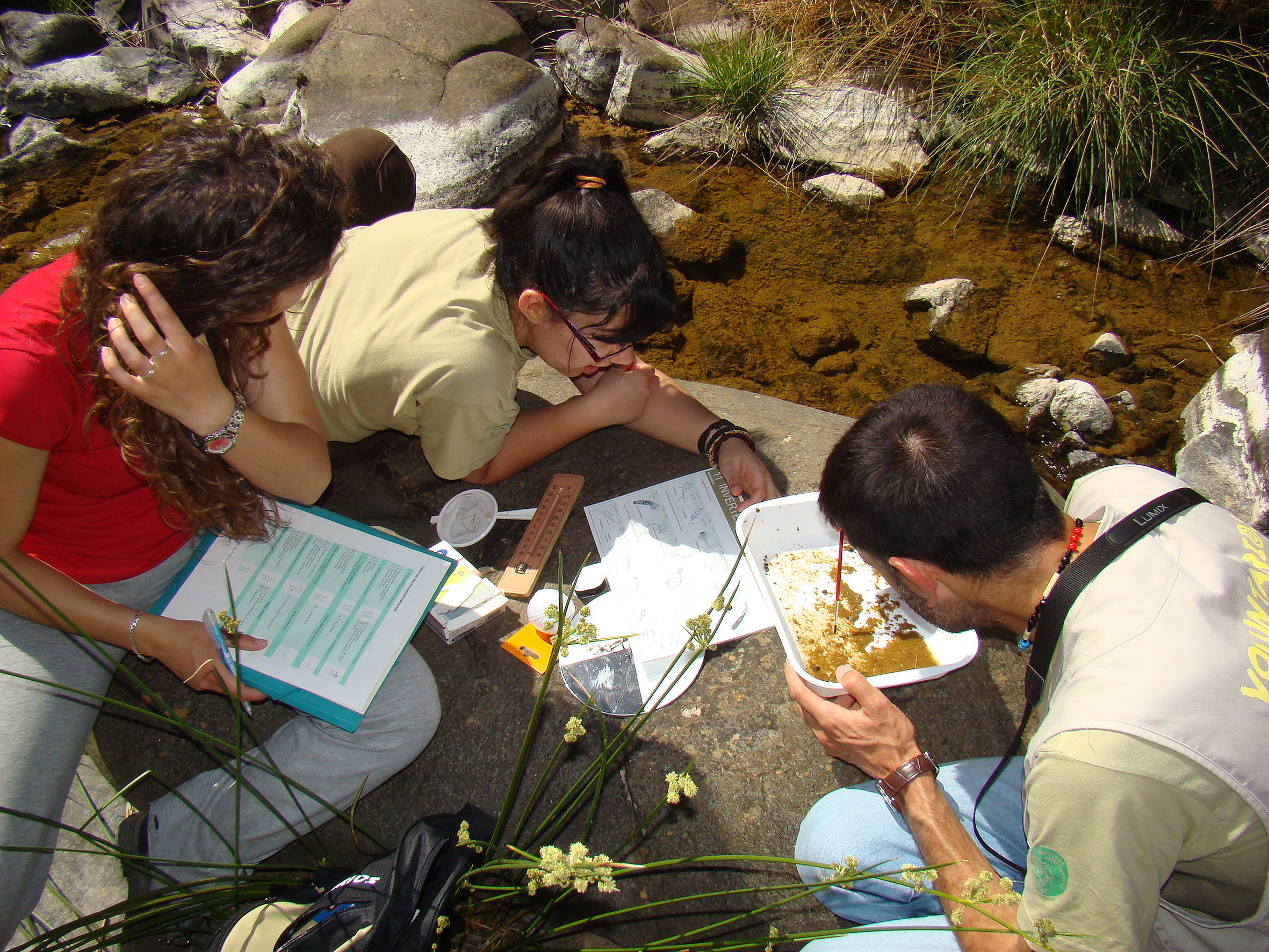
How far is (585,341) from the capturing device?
1.86m

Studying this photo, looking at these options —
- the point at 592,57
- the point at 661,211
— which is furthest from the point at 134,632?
the point at 592,57

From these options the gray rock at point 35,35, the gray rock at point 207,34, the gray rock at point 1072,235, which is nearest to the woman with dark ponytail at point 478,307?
the gray rock at point 1072,235

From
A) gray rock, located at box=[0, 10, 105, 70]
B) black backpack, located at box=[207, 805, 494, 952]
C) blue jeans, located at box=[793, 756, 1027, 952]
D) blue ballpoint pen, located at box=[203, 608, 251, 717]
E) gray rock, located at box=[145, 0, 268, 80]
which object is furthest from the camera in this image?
gray rock, located at box=[0, 10, 105, 70]

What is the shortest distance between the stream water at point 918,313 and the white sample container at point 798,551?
1039 mm

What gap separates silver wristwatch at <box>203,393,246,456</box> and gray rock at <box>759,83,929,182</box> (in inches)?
125

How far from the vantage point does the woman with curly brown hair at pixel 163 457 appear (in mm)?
1319

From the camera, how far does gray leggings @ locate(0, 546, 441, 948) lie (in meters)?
1.47

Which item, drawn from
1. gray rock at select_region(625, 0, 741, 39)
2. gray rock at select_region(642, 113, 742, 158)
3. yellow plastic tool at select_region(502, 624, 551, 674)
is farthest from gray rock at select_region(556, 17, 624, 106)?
yellow plastic tool at select_region(502, 624, 551, 674)

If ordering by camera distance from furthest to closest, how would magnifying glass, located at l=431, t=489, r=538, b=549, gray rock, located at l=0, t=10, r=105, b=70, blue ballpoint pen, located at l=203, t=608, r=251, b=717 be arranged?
1. gray rock, located at l=0, t=10, r=105, b=70
2. magnifying glass, located at l=431, t=489, r=538, b=549
3. blue ballpoint pen, located at l=203, t=608, r=251, b=717

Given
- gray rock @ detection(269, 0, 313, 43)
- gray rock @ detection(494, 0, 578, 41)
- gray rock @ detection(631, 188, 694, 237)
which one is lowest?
gray rock @ detection(631, 188, 694, 237)

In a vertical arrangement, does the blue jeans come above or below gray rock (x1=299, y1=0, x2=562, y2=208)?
below

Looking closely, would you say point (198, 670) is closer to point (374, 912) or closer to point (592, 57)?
point (374, 912)

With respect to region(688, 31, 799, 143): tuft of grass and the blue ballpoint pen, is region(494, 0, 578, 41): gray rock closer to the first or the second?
region(688, 31, 799, 143): tuft of grass

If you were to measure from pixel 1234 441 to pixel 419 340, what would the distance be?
280 centimetres
